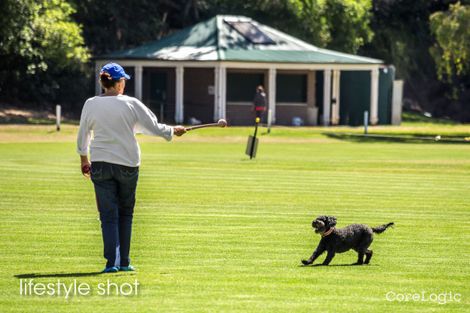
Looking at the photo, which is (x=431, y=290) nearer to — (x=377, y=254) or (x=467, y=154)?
(x=377, y=254)

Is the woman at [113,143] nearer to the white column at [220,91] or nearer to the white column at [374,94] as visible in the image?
the white column at [220,91]

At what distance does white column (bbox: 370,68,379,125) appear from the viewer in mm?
61125

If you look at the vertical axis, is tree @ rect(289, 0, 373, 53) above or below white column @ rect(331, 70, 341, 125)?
above

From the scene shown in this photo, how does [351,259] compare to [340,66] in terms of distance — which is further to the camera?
[340,66]

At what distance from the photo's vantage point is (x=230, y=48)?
2346 inches

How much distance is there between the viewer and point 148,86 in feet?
207

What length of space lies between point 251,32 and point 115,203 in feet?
162

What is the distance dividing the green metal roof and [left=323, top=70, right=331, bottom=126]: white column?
3.08ft

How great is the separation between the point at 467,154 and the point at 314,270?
2915cm

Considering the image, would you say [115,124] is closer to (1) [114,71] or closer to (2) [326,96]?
(1) [114,71]

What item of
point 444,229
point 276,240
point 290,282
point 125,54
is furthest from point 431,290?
point 125,54

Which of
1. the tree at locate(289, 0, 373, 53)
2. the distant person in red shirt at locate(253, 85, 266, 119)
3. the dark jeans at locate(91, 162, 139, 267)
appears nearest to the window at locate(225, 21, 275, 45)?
the tree at locate(289, 0, 373, 53)

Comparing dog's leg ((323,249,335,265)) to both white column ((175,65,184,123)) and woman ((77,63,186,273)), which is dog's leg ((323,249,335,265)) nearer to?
woman ((77,63,186,273))

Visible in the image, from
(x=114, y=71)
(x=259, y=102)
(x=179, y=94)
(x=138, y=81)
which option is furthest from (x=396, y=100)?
(x=114, y=71)
